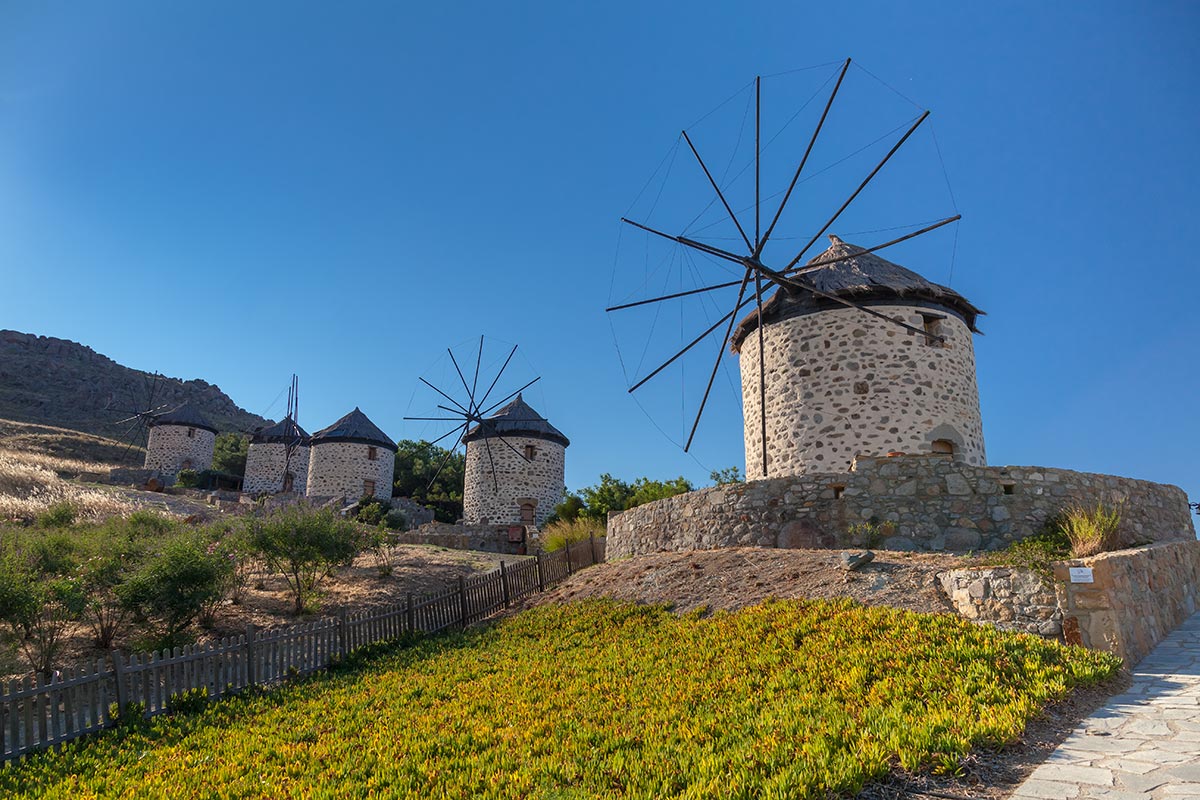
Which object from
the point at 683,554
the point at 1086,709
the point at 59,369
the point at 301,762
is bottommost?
the point at 301,762

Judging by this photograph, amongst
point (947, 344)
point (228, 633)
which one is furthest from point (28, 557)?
point (947, 344)

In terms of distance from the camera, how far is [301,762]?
17.9 ft

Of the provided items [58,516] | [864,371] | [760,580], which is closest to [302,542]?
[58,516]

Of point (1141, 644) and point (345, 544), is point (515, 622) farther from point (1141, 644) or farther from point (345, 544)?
point (1141, 644)

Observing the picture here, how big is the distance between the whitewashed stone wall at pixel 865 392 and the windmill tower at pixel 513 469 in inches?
666

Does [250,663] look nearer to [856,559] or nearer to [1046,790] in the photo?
[856,559]

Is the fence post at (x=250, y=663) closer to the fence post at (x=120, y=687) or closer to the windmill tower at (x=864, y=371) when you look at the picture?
the fence post at (x=120, y=687)

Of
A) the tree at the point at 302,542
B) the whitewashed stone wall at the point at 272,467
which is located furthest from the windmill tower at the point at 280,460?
the tree at the point at 302,542

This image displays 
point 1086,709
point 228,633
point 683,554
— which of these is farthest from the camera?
point 683,554

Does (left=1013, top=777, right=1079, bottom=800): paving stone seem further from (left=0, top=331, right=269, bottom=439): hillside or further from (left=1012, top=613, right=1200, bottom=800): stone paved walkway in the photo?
(left=0, top=331, right=269, bottom=439): hillside

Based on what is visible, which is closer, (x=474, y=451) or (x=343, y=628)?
(x=343, y=628)

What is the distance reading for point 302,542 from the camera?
12188 millimetres

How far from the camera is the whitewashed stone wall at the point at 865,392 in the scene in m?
13.4

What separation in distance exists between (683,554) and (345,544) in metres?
5.80
